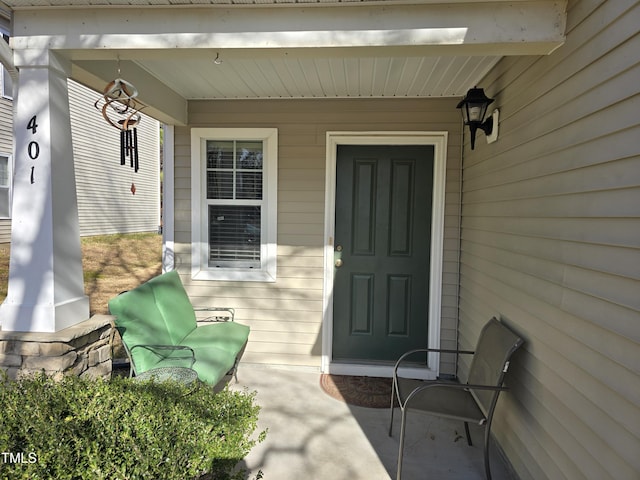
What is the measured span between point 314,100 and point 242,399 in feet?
8.50

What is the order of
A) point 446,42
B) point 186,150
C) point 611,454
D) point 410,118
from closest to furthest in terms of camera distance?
point 611,454 < point 446,42 < point 410,118 < point 186,150

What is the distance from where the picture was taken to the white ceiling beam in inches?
71.5

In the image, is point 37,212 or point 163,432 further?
point 37,212

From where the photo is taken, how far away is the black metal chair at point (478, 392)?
6.51ft

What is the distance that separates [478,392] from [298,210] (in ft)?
6.61

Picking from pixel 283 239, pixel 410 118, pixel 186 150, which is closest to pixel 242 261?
pixel 283 239

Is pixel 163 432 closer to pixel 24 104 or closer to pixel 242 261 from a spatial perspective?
pixel 24 104

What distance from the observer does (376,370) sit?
3426mm

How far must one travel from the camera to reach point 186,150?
3549 mm

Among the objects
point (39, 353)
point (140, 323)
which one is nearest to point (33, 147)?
point (39, 353)

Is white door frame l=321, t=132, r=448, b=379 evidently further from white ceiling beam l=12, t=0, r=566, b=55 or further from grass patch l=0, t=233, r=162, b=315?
grass patch l=0, t=233, r=162, b=315

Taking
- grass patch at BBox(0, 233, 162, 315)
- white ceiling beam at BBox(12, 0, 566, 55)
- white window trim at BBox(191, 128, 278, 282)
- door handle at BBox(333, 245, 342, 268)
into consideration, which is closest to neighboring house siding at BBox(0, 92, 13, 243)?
grass patch at BBox(0, 233, 162, 315)

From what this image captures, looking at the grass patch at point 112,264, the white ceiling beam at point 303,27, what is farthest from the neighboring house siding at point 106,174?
the white ceiling beam at point 303,27

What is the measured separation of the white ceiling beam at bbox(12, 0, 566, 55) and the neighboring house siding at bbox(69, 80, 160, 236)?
675 cm
